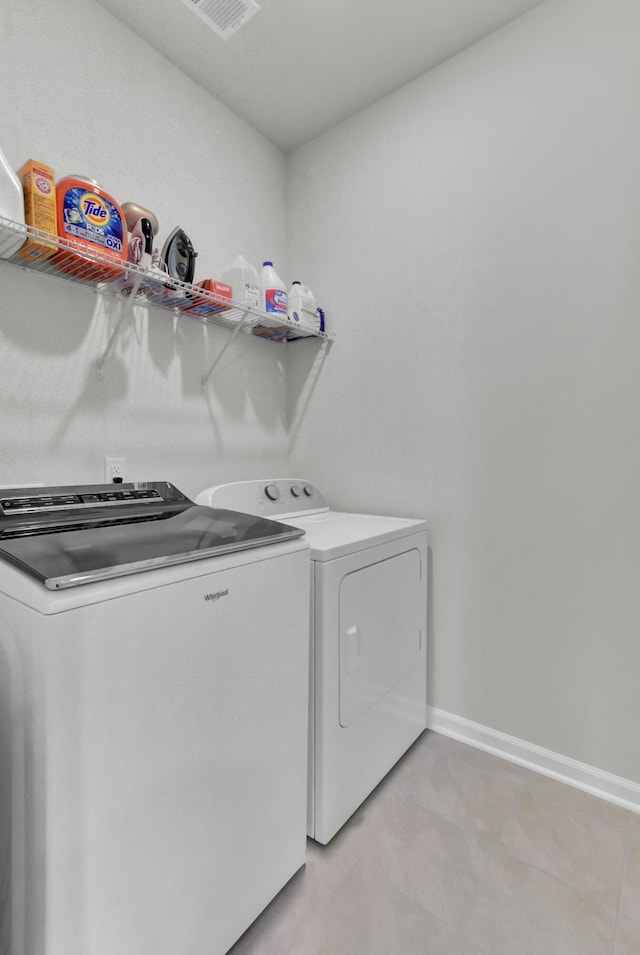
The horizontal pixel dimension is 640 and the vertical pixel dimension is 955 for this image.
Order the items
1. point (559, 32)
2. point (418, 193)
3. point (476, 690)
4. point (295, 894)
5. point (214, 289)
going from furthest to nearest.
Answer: point (418, 193)
point (476, 690)
point (214, 289)
point (559, 32)
point (295, 894)

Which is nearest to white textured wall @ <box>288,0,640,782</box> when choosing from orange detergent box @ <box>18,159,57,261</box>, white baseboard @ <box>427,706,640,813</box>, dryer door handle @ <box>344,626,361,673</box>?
white baseboard @ <box>427,706,640,813</box>

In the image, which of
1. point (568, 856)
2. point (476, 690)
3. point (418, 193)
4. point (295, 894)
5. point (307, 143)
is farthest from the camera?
point (307, 143)

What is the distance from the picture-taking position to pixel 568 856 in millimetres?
1371

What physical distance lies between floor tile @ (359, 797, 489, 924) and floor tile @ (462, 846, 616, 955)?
0.04 meters

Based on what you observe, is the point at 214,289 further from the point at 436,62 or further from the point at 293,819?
the point at 293,819

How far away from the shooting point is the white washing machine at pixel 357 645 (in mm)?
1366

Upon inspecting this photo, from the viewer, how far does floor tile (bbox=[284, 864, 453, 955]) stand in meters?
1.12

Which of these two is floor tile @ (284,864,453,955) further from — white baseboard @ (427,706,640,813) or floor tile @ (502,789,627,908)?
white baseboard @ (427,706,640,813)

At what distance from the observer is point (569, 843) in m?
1.42

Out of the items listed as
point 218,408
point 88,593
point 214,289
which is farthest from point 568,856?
point 214,289

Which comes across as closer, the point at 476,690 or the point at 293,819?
the point at 293,819

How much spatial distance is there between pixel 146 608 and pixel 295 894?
3.28 feet

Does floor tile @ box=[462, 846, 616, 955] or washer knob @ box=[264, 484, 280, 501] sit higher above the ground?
washer knob @ box=[264, 484, 280, 501]

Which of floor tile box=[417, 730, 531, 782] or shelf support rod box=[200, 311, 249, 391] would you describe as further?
shelf support rod box=[200, 311, 249, 391]
